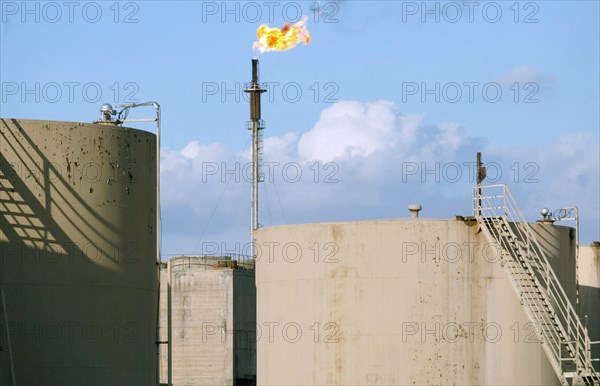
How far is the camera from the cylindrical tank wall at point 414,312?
1291 inches

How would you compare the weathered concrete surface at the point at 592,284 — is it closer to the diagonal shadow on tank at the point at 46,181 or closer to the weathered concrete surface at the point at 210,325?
the weathered concrete surface at the point at 210,325

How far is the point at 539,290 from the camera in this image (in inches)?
1296

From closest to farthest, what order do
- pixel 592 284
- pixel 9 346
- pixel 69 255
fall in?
pixel 9 346 < pixel 69 255 < pixel 592 284

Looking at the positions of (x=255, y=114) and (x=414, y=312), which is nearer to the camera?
(x=414, y=312)

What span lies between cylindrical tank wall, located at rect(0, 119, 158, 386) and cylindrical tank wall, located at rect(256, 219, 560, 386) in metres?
4.57

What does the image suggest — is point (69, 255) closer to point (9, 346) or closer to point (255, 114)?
point (9, 346)

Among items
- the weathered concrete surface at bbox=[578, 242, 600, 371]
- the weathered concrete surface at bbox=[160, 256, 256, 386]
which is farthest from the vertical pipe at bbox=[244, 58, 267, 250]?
the weathered concrete surface at bbox=[578, 242, 600, 371]

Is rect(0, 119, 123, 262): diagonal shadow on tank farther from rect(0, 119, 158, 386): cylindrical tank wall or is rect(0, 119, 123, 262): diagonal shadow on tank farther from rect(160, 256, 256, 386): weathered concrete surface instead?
rect(160, 256, 256, 386): weathered concrete surface

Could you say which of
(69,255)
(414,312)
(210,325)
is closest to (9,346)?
(69,255)

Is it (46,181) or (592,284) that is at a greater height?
(46,181)

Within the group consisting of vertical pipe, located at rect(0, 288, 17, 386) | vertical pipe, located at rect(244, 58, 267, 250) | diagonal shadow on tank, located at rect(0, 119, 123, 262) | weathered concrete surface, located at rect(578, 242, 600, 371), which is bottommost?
vertical pipe, located at rect(0, 288, 17, 386)

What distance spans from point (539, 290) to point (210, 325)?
27849 mm

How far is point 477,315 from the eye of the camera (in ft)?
108

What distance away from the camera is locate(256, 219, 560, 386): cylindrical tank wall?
32.8 metres
